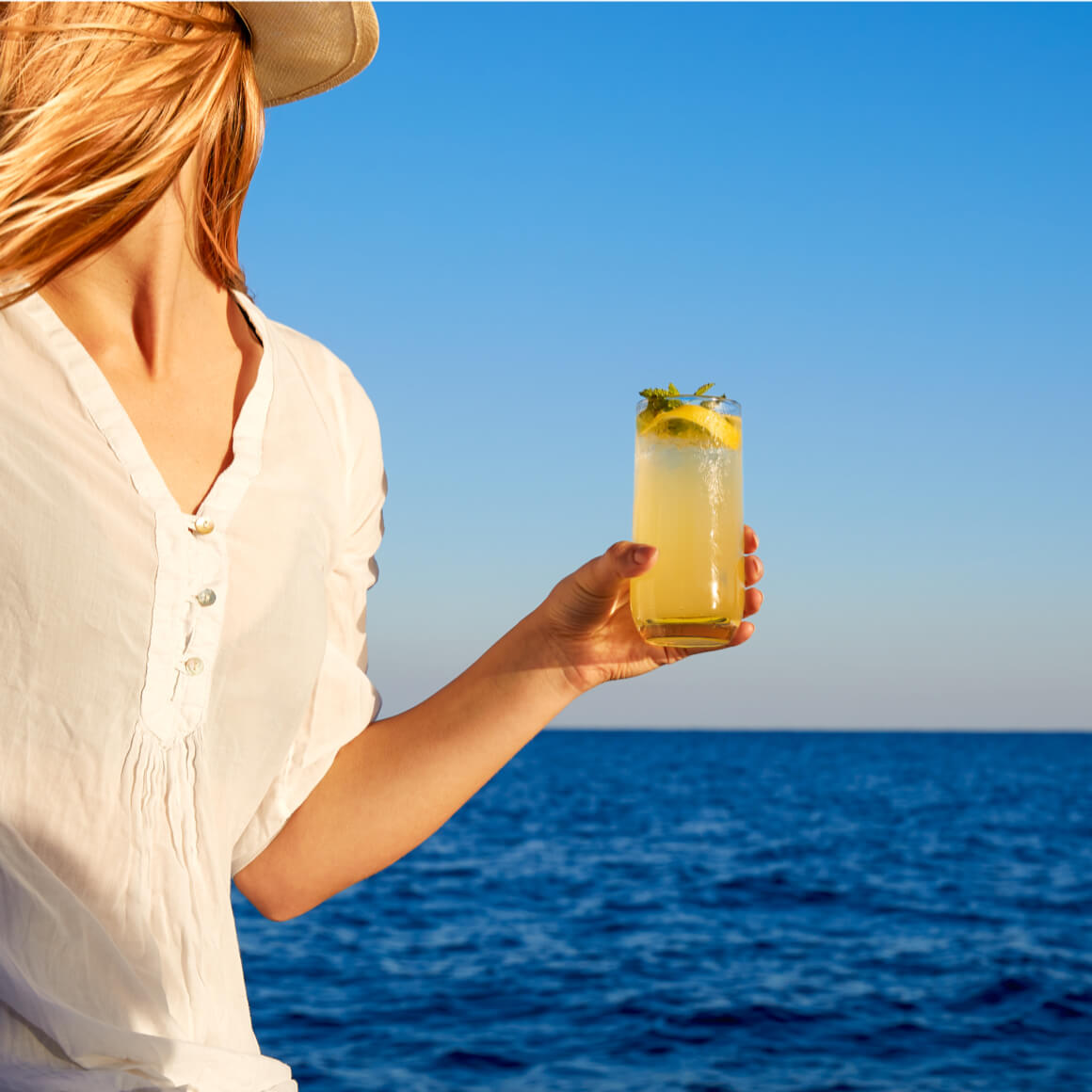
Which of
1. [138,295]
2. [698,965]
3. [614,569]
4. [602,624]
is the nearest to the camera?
[138,295]

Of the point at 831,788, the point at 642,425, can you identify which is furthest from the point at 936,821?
the point at 642,425

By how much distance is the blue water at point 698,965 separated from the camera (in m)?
13.3

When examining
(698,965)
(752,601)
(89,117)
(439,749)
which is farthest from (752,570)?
(698,965)

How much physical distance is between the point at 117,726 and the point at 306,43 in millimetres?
966

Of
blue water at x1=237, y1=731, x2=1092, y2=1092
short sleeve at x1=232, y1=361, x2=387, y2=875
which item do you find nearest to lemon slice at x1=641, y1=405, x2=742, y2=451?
short sleeve at x1=232, y1=361, x2=387, y2=875

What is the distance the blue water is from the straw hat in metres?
12.4

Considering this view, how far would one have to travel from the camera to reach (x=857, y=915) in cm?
2239

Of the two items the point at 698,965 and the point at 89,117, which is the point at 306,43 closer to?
the point at 89,117

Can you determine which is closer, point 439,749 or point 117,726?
point 117,726

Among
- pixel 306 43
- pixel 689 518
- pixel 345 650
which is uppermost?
pixel 306 43

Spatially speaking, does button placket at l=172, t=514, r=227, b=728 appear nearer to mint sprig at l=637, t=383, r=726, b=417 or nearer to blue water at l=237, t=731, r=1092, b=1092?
A: mint sprig at l=637, t=383, r=726, b=417

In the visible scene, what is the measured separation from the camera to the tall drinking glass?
1985mm

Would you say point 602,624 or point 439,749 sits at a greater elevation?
point 602,624

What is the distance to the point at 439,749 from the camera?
1.88 metres
